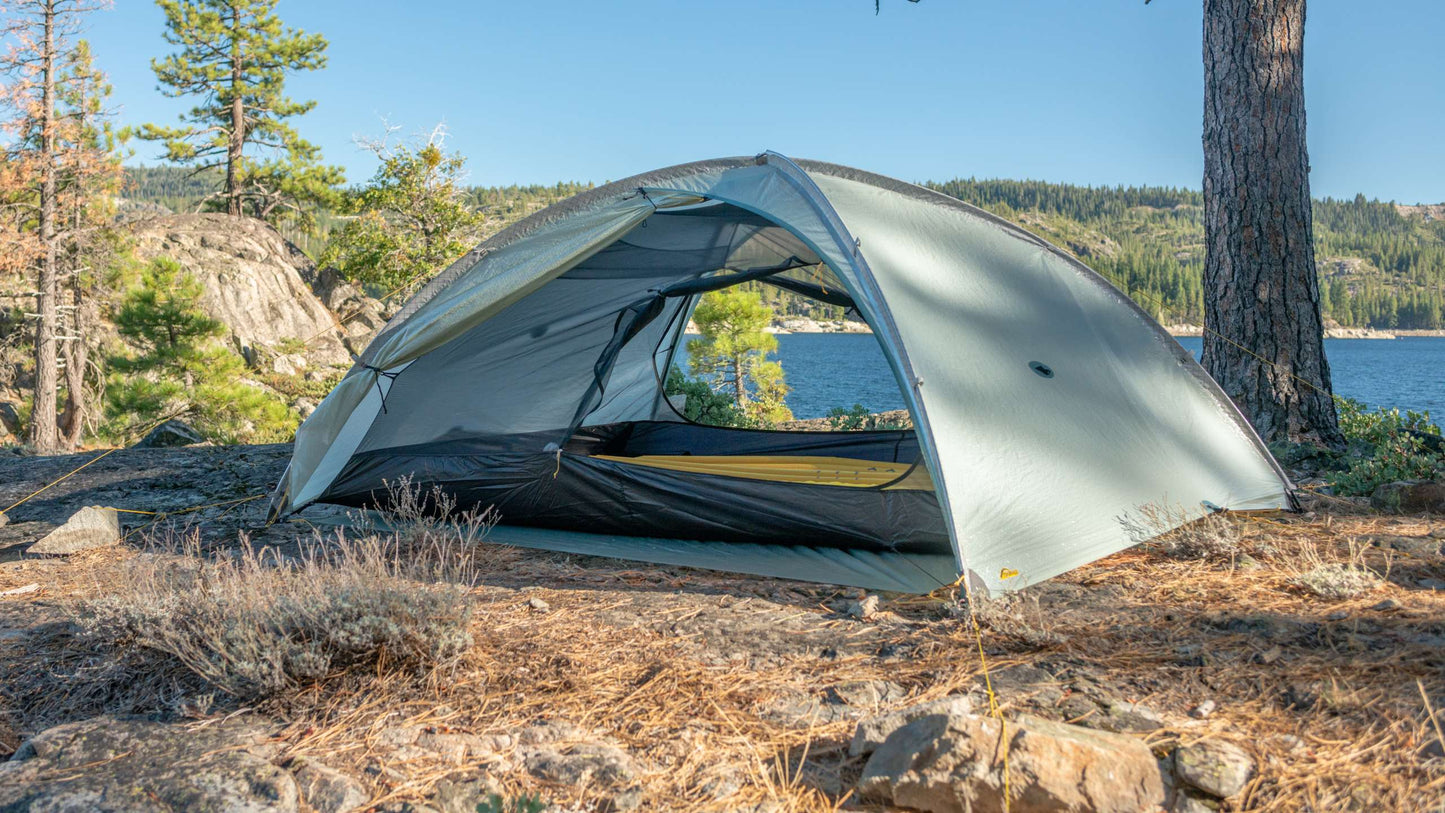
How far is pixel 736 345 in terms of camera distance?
14758 millimetres

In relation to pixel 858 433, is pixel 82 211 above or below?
above

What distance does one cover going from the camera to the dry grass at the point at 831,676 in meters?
2.19

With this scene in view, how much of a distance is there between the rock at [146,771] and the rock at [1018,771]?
55.4 inches

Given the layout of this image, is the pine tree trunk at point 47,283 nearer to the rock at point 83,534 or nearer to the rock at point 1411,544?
the rock at point 83,534

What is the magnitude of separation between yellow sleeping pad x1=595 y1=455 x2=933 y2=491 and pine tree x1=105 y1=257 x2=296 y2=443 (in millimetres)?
14380

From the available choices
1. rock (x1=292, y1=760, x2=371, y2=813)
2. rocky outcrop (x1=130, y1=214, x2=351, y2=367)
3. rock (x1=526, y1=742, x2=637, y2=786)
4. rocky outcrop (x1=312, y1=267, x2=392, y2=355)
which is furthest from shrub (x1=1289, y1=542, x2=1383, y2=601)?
rocky outcrop (x1=312, y1=267, x2=392, y2=355)

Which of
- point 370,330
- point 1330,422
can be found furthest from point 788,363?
point 1330,422

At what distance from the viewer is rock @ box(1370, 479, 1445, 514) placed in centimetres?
448

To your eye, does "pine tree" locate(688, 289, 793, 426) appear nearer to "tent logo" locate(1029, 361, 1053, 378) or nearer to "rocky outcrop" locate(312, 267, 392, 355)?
"tent logo" locate(1029, 361, 1053, 378)

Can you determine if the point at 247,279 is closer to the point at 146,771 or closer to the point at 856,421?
the point at 856,421

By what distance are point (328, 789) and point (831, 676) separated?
4.69 feet

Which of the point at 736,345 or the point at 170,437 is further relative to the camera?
the point at 736,345

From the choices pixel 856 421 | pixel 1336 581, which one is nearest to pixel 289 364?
pixel 856 421

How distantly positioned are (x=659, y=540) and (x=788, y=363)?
53.2 m
